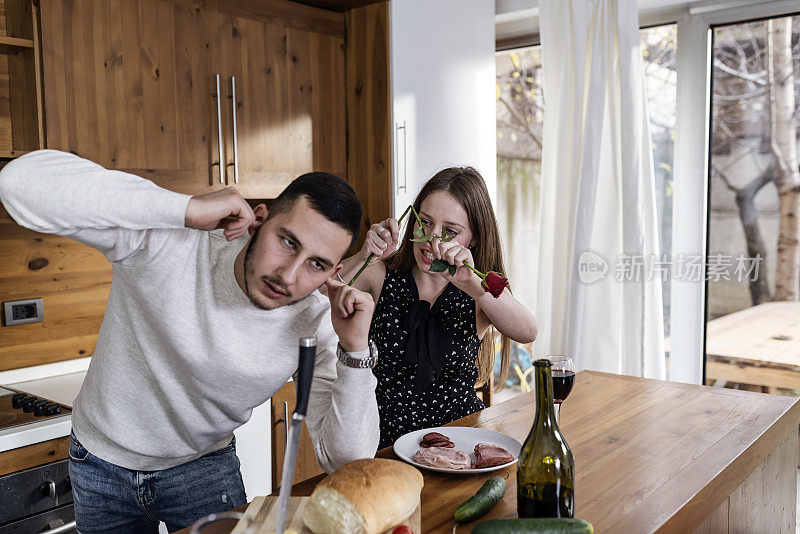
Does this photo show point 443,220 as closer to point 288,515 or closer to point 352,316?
point 352,316

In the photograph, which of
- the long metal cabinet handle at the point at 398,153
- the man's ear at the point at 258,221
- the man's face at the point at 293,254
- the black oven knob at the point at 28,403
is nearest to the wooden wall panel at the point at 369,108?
the long metal cabinet handle at the point at 398,153

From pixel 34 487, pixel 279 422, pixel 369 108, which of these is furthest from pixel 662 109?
pixel 34 487

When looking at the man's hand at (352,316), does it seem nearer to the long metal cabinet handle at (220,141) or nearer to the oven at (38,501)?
the oven at (38,501)

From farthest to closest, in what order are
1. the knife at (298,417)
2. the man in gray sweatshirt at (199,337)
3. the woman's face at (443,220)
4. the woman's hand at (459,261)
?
the woman's face at (443,220) → the woman's hand at (459,261) → the man in gray sweatshirt at (199,337) → the knife at (298,417)

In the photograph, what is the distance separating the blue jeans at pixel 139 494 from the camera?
4.94 feet

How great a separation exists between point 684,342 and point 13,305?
278 centimetres

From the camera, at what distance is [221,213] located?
127 centimetres

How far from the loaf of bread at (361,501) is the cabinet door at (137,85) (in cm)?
164

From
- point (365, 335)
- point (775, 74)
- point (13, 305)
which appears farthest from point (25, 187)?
point (775, 74)

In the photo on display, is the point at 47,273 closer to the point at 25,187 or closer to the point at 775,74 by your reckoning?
the point at 25,187

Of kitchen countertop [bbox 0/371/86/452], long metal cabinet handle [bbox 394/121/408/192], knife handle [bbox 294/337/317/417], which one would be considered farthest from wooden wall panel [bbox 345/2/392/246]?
knife handle [bbox 294/337/317/417]

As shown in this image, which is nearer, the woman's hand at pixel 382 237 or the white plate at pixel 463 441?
the white plate at pixel 463 441

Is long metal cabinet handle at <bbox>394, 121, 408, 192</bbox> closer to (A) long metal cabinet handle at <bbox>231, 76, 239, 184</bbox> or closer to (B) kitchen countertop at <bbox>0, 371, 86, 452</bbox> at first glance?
(A) long metal cabinet handle at <bbox>231, 76, 239, 184</bbox>

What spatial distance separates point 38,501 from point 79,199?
47.5 inches
